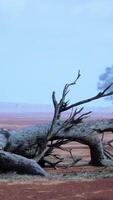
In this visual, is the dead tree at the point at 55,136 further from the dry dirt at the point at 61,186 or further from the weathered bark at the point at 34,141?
the dry dirt at the point at 61,186

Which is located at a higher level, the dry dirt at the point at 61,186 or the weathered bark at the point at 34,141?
the weathered bark at the point at 34,141

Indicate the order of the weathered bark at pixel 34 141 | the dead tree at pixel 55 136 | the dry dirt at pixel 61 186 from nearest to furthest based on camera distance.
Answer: the dry dirt at pixel 61 186 < the weathered bark at pixel 34 141 < the dead tree at pixel 55 136

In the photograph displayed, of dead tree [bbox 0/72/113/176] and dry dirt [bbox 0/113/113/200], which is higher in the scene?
dead tree [bbox 0/72/113/176]

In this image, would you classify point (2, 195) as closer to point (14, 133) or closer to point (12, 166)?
point (12, 166)

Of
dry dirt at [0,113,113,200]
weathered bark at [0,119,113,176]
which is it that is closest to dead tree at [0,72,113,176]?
weathered bark at [0,119,113,176]

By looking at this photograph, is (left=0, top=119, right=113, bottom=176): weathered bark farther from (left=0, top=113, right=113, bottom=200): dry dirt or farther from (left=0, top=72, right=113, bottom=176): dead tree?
(left=0, top=113, right=113, bottom=200): dry dirt

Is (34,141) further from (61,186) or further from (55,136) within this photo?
(61,186)

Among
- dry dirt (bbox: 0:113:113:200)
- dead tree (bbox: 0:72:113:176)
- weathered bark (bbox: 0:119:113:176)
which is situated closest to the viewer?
dry dirt (bbox: 0:113:113:200)

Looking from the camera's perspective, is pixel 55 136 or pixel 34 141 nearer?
pixel 34 141

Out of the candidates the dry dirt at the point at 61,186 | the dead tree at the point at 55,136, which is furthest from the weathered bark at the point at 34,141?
the dry dirt at the point at 61,186

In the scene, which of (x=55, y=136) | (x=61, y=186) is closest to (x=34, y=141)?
(x=55, y=136)

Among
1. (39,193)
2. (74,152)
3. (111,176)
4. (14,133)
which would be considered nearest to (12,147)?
(14,133)

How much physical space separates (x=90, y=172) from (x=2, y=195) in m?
3.70

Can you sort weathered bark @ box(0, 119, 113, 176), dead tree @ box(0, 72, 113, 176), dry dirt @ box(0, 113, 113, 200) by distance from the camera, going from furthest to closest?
dead tree @ box(0, 72, 113, 176) → weathered bark @ box(0, 119, 113, 176) → dry dirt @ box(0, 113, 113, 200)
